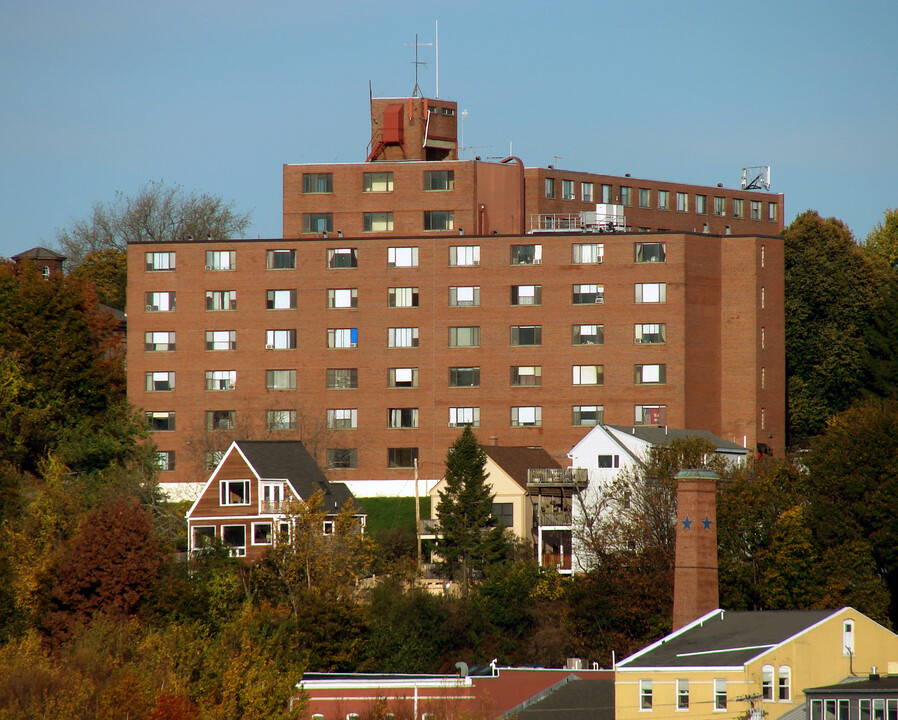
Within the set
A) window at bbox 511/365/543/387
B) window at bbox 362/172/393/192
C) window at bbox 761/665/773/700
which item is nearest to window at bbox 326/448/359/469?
window at bbox 511/365/543/387

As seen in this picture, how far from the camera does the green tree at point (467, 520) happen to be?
270ft

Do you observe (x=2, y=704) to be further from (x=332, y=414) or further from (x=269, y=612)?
(x=332, y=414)

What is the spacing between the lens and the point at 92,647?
61.7 m

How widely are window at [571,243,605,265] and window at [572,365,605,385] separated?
628cm

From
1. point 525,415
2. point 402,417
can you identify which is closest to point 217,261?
point 402,417

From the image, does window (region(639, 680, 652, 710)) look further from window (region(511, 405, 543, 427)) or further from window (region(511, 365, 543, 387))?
window (region(511, 365, 543, 387))

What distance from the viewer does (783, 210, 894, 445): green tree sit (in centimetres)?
10662

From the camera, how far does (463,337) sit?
101m

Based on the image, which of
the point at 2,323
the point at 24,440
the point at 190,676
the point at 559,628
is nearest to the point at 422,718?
the point at 190,676

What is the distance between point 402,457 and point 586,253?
54.1ft

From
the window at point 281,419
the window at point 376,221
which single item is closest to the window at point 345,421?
the window at point 281,419

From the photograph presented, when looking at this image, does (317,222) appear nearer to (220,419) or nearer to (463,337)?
(463,337)

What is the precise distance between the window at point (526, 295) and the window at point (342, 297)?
31.6 ft

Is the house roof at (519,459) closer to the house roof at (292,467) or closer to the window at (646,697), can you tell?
the house roof at (292,467)
